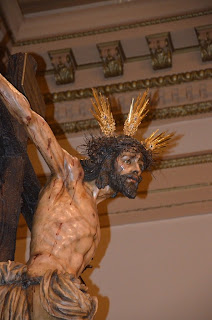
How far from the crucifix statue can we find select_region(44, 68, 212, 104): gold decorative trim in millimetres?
2602

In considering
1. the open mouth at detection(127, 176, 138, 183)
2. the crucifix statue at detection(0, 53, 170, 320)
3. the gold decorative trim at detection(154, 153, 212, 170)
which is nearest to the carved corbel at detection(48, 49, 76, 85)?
the gold decorative trim at detection(154, 153, 212, 170)

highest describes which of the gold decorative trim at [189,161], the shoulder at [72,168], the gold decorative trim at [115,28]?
the gold decorative trim at [115,28]

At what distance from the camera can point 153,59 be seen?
748 centimetres

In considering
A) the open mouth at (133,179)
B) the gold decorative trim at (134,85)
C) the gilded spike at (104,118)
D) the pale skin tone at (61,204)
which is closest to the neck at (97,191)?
the pale skin tone at (61,204)

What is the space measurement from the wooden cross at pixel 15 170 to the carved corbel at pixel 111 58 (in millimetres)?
2905

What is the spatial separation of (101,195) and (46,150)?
40cm

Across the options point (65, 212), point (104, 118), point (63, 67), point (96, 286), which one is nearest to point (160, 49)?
point (63, 67)

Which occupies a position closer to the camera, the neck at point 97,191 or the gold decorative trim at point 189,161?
the neck at point 97,191

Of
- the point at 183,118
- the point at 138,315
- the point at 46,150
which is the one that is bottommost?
the point at 138,315

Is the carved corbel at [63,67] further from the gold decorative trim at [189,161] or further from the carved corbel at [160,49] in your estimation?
the gold decorative trim at [189,161]

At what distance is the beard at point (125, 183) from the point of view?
173 inches

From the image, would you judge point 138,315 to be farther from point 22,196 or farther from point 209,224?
point 22,196

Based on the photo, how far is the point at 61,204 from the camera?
4270mm

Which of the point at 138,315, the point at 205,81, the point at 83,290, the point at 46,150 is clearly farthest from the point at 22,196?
the point at 205,81
